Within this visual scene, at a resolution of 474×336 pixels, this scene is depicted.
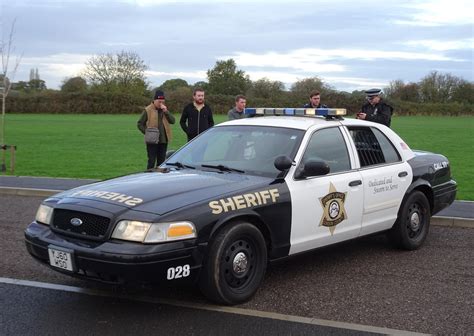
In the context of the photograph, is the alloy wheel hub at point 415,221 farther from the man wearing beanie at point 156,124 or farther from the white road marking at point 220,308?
the man wearing beanie at point 156,124

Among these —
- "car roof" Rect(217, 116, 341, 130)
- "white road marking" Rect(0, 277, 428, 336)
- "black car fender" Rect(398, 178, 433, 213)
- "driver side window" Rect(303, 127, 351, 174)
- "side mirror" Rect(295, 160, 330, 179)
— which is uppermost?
"car roof" Rect(217, 116, 341, 130)

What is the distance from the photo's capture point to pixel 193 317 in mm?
4434

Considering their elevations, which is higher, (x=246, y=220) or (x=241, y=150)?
(x=241, y=150)

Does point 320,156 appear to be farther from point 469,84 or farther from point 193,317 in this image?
point 469,84

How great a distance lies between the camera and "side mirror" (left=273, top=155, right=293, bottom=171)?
507cm

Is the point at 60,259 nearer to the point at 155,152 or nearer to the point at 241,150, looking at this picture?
the point at 241,150

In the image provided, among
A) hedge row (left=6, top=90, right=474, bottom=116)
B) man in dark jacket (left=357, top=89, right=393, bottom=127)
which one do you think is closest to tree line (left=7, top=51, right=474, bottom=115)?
hedge row (left=6, top=90, right=474, bottom=116)

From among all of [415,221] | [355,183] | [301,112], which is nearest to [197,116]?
[301,112]

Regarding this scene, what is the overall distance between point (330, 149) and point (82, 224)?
102 inches

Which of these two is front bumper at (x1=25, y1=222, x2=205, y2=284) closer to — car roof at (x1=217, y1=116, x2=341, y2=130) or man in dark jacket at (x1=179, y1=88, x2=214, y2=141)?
car roof at (x1=217, y1=116, x2=341, y2=130)

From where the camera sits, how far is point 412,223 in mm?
6566

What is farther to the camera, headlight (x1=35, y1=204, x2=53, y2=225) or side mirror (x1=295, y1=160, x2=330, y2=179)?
side mirror (x1=295, y1=160, x2=330, y2=179)

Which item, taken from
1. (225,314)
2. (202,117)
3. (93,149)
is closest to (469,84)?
(93,149)

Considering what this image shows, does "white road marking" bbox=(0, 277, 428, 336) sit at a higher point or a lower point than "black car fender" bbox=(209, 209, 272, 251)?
lower
